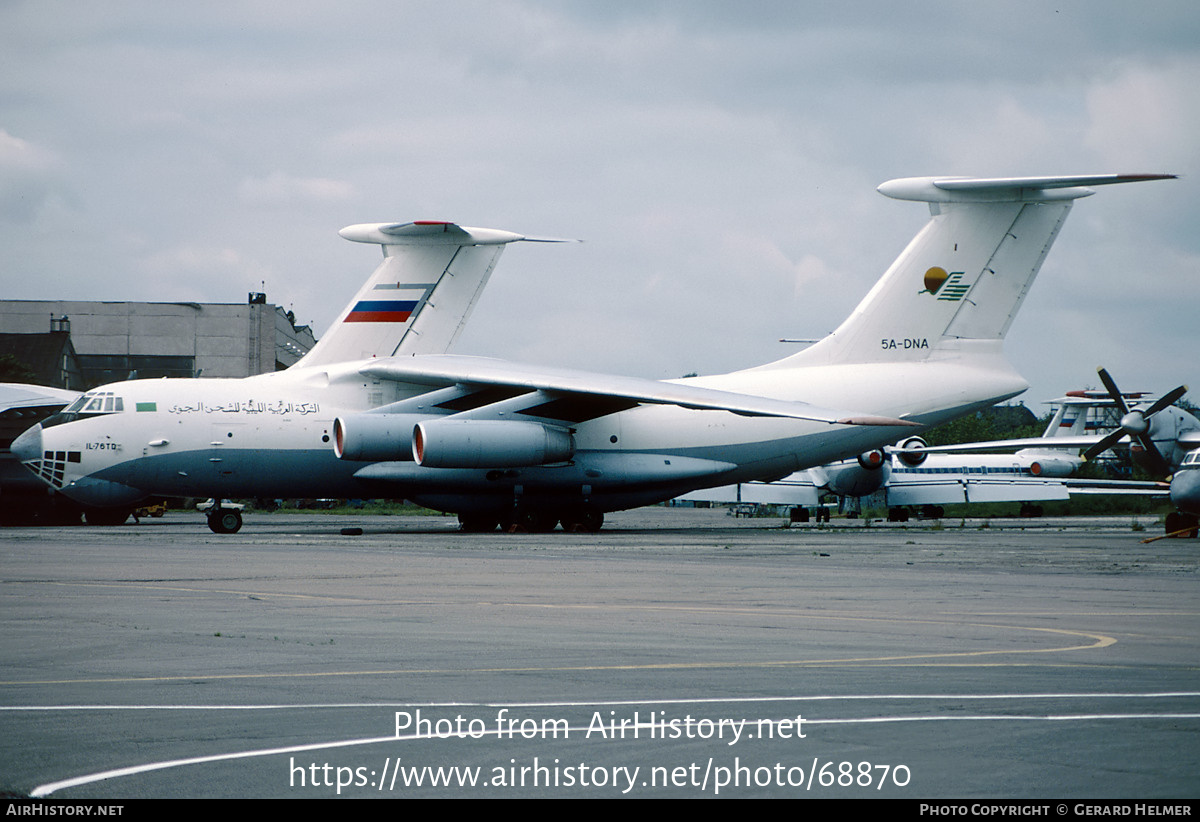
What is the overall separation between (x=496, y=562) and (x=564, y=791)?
588 inches

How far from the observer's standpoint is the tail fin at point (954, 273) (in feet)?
110

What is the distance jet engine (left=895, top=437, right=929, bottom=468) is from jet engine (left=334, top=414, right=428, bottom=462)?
73.4ft

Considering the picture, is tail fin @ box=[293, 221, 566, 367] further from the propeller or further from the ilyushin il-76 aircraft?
the propeller

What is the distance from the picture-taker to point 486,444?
3039 cm

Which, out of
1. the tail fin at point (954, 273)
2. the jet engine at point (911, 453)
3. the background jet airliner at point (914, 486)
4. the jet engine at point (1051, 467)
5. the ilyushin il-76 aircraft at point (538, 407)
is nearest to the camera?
the ilyushin il-76 aircraft at point (538, 407)

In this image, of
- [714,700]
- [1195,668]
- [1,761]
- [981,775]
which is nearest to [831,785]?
[981,775]

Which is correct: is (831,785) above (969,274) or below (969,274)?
below

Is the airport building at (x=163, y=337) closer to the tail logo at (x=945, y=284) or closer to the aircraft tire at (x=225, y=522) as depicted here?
the aircraft tire at (x=225, y=522)

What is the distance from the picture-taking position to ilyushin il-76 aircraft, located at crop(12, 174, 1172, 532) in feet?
99.9

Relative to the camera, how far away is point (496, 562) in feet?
64.4

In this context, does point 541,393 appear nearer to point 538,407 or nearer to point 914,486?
point 538,407

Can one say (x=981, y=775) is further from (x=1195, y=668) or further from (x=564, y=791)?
(x=1195, y=668)

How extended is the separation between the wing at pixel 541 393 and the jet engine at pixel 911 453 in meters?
14.3

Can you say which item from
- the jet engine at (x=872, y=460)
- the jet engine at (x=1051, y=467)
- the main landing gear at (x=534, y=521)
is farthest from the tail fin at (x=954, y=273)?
the jet engine at (x=1051, y=467)
